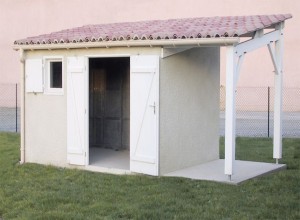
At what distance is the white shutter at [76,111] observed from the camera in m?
12.3

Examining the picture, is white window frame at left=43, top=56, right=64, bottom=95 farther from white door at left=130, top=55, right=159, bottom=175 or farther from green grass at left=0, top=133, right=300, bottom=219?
white door at left=130, top=55, right=159, bottom=175

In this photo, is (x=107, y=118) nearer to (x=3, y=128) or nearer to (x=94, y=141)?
(x=94, y=141)

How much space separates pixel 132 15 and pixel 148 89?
24.3m

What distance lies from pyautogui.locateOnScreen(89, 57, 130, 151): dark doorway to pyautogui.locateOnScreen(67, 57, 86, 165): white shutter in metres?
2.43

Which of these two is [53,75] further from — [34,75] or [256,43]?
[256,43]

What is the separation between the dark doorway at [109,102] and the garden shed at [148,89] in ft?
0.25

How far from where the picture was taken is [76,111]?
12.5 meters

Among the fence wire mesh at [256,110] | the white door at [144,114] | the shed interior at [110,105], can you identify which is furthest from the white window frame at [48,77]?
the fence wire mesh at [256,110]

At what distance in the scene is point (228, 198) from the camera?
9250 mm

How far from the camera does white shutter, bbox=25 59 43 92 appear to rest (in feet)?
43.0

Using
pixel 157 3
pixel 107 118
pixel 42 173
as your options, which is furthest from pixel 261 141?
pixel 157 3

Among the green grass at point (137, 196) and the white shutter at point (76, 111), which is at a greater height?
the white shutter at point (76, 111)

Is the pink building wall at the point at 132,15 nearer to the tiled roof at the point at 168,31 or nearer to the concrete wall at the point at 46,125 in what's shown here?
the tiled roof at the point at 168,31

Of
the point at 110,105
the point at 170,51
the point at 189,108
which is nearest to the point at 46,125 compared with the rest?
the point at 110,105
